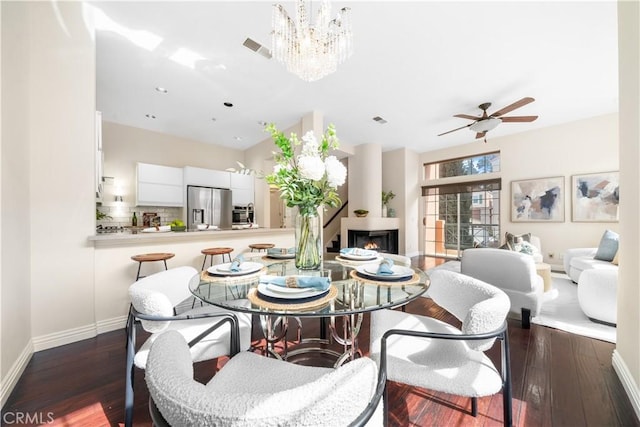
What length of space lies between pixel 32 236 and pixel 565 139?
771cm

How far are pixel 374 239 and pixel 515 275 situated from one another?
360cm

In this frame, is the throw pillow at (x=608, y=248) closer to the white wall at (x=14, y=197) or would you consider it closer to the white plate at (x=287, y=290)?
the white plate at (x=287, y=290)

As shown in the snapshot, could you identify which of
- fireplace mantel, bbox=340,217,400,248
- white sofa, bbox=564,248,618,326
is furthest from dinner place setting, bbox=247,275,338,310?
fireplace mantel, bbox=340,217,400,248

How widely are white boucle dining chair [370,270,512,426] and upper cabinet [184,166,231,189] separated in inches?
196

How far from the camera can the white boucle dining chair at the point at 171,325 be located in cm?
105

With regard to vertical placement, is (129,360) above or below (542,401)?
above

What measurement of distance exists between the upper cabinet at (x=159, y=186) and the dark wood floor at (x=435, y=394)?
3.28 m

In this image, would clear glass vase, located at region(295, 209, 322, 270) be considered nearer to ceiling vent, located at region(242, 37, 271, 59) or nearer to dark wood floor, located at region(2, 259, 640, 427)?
dark wood floor, located at region(2, 259, 640, 427)

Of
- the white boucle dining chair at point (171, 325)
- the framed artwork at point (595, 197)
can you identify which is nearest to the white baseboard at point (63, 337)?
the white boucle dining chair at point (171, 325)

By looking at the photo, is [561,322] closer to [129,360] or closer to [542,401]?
[542,401]

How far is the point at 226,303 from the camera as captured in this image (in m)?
1.00

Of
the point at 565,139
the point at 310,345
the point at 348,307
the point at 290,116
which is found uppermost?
the point at 290,116

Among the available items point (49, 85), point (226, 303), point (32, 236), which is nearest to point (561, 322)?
point (226, 303)

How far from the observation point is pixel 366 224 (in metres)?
5.57
